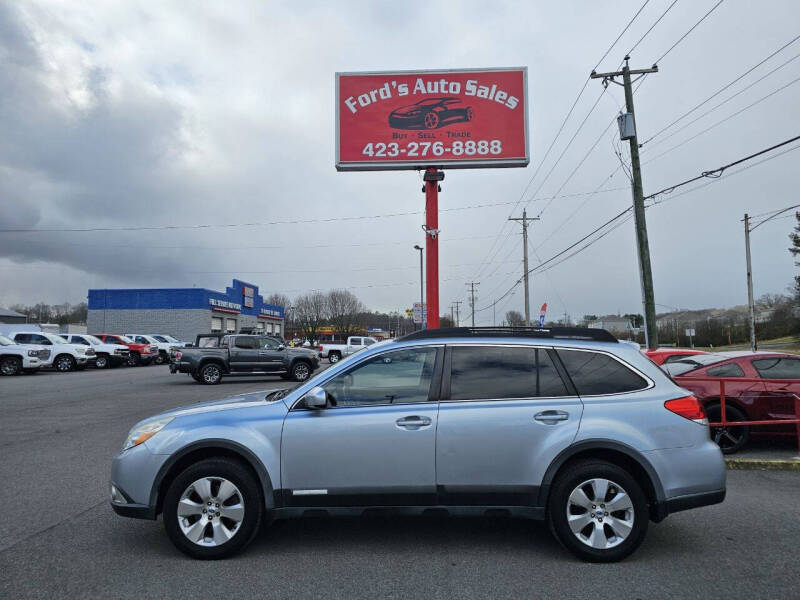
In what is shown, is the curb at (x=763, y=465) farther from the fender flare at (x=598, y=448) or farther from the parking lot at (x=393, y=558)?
the fender flare at (x=598, y=448)

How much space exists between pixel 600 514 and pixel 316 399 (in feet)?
7.28

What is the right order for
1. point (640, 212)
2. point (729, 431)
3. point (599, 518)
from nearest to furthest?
point (599, 518), point (729, 431), point (640, 212)

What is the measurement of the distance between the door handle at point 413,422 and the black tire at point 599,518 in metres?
1.04

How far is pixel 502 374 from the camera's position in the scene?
175 inches

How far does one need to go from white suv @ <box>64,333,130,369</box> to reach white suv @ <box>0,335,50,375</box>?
4610 mm

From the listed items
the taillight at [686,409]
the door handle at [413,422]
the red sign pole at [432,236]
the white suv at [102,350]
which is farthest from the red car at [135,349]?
the taillight at [686,409]

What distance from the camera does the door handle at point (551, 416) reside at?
4.20 m

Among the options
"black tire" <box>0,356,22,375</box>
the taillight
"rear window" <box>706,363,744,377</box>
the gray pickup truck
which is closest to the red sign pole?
the gray pickup truck

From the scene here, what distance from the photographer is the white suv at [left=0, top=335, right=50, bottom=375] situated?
23.8 m

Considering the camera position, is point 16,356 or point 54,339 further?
point 54,339

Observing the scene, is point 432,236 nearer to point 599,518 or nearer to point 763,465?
point 763,465

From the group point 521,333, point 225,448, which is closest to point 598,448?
point 521,333

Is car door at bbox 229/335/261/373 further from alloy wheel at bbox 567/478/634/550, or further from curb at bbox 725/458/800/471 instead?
alloy wheel at bbox 567/478/634/550

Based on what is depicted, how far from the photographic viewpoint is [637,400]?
4301 millimetres
